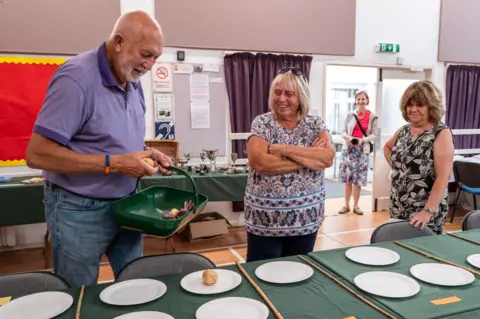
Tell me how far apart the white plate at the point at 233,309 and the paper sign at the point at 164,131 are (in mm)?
3246

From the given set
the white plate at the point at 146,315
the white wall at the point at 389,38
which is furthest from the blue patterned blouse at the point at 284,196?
the white wall at the point at 389,38

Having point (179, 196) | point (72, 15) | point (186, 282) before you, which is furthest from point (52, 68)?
point (186, 282)

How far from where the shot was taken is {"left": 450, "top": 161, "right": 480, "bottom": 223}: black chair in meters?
4.56

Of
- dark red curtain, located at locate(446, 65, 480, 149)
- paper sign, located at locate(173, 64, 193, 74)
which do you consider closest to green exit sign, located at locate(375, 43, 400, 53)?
dark red curtain, located at locate(446, 65, 480, 149)

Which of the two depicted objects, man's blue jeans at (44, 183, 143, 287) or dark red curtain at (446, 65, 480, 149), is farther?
dark red curtain at (446, 65, 480, 149)

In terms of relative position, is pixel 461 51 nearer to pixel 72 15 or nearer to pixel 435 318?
pixel 72 15

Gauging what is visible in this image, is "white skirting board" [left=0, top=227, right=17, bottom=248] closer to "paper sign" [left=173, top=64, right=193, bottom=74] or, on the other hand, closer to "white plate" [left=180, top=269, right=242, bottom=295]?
"paper sign" [left=173, top=64, right=193, bottom=74]

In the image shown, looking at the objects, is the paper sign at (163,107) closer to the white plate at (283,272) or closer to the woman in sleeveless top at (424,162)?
the woman in sleeveless top at (424,162)

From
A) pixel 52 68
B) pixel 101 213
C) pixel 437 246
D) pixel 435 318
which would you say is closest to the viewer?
pixel 435 318

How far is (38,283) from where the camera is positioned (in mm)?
1396

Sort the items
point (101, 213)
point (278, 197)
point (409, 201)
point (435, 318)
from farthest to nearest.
Result: point (409, 201) → point (278, 197) → point (101, 213) → point (435, 318)

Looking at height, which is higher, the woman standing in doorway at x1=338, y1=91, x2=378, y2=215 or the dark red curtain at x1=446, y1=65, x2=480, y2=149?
the dark red curtain at x1=446, y1=65, x2=480, y2=149

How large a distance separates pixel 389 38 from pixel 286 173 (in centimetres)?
406

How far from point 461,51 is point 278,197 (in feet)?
16.3
